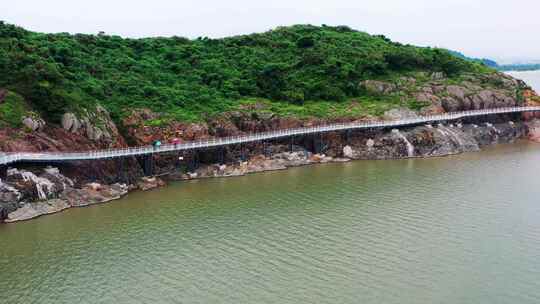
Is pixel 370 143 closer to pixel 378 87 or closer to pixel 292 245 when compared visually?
pixel 378 87

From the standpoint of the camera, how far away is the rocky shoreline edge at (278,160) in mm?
49469

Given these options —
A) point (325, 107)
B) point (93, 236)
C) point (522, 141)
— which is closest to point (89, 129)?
point (93, 236)

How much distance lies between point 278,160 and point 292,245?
1187 inches

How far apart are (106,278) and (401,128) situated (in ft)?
178

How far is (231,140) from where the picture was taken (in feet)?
221

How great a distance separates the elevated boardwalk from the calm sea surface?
5.25 m

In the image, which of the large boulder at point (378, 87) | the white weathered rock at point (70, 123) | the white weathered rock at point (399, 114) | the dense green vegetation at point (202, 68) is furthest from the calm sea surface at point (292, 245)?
the large boulder at point (378, 87)

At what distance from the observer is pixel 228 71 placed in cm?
8950

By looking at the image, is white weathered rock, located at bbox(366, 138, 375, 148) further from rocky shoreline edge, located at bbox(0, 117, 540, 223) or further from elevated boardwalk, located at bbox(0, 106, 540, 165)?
elevated boardwalk, located at bbox(0, 106, 540, 165)

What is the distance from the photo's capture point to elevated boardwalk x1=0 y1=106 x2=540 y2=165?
5243 centimetres

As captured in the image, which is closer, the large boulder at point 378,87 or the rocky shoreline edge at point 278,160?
the rocky shoreline edge at point 278,160

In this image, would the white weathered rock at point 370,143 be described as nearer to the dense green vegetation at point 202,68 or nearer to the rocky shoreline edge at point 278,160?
the rocky shoreline edge at point 278,160

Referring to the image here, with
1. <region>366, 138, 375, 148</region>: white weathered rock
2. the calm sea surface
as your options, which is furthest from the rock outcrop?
<region>366, 138, 375, 148</region>: white weathered rock

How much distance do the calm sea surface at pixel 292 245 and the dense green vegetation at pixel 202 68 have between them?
1745 centimetres
